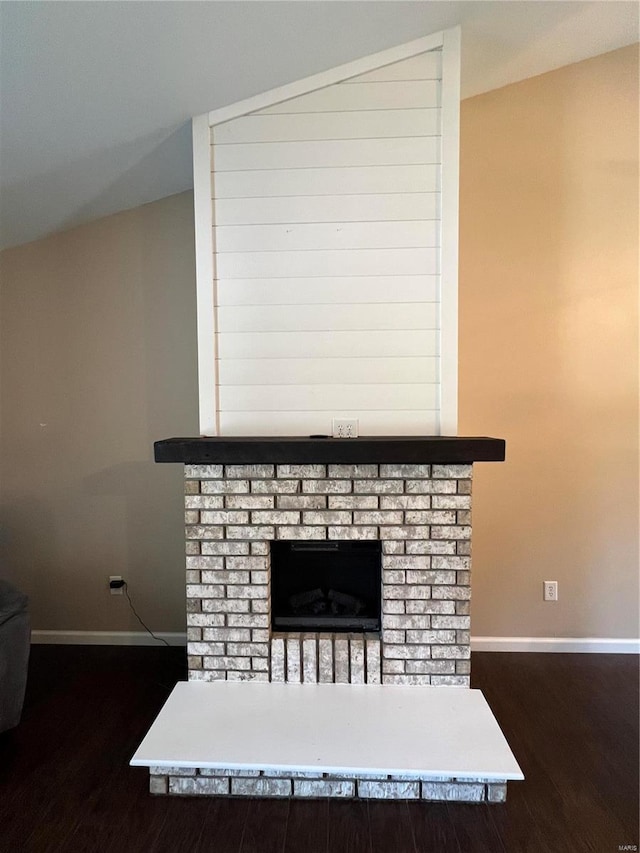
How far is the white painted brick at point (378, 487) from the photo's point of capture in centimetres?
208

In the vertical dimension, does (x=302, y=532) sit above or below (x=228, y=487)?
below

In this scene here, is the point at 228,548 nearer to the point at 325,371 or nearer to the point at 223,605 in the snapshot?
the point at 223,605

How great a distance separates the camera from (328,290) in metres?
2.17

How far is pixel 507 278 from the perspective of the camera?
2.68 m

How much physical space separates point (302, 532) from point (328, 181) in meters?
1.52

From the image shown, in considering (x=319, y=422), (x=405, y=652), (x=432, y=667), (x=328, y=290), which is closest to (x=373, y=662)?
(x=405, y=652)

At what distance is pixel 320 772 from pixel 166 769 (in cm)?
55

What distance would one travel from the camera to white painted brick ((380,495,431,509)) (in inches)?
81.7

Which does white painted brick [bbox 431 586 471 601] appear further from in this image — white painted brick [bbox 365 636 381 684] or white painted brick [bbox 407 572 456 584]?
white painted brick [bbox 365 636 381 684]

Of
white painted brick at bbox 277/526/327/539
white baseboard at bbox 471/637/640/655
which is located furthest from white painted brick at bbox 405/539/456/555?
white baseboard at bbox 471/637/640/655

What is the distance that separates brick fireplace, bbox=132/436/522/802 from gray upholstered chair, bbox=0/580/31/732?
679 mm

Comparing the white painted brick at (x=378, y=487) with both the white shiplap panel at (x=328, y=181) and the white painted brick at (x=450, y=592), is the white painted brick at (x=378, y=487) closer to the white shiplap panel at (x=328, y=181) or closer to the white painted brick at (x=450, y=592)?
the white painted brick at (x=450, y=592)

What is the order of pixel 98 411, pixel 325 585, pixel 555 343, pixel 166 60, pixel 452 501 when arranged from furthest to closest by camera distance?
1. pixel 98 411
2. pixel 555 343
3. pixel 325 585
4. pixel 452 501
5. pixel 166 60

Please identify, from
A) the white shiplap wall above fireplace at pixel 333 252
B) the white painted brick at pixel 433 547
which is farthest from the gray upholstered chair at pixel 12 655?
the white painted brick at pixel 433 547
